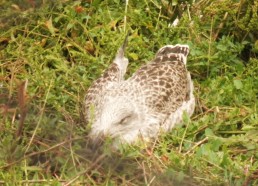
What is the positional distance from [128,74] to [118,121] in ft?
3.99

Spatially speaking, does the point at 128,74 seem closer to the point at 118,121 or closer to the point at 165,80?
the point at 165,80

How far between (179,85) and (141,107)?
44 cm

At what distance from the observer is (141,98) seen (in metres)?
6.68

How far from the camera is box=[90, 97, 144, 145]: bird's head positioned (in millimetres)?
6113

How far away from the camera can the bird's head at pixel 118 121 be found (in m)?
6.11

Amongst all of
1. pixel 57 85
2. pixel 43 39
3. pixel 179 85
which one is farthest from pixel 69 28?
pixel 179 85

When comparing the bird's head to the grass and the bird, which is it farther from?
the grass

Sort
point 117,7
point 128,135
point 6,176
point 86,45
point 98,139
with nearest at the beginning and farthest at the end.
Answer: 1. point 6,176
2. point 98,139
3. point 128,135
4. point 86,45
5. point 117,7

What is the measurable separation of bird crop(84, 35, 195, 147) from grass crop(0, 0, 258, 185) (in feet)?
0.37

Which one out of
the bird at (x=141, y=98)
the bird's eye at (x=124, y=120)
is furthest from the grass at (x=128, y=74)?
the bird's eye at (x=124, y=120)

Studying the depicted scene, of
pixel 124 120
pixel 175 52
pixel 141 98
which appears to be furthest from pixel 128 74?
pixel 124 120

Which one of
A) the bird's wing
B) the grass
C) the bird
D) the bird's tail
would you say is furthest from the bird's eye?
the bird's tail

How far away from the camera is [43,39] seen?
770 centimetres

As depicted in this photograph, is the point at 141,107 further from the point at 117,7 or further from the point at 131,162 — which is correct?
the point at 117,7
